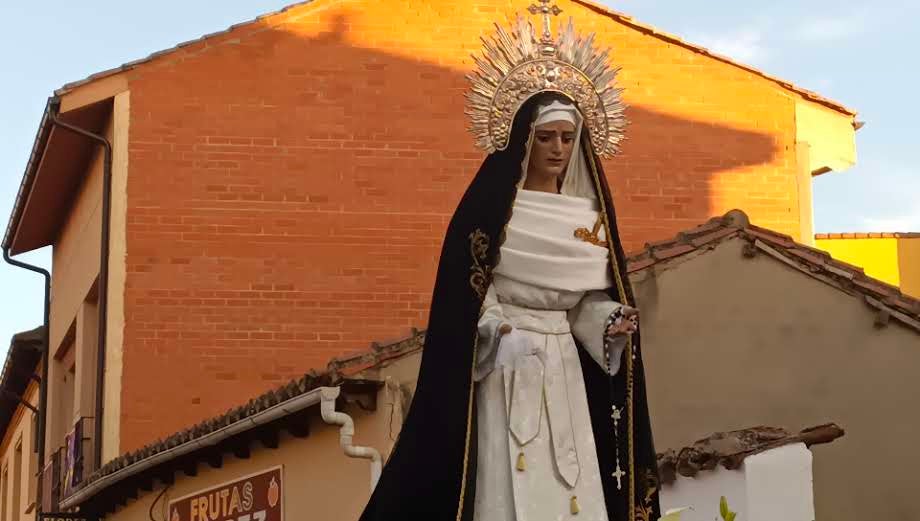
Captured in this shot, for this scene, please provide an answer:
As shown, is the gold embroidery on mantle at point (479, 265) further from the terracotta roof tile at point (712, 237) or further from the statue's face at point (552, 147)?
the terracotta roof tile at point (712, 237)

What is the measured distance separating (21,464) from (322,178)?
13052 millimetres

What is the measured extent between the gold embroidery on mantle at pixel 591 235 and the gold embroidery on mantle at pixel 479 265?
0.34 meters

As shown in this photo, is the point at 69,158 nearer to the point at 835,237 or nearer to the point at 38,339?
the point at 38,339

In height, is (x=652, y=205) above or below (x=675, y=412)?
above

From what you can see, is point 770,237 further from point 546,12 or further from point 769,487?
point 546,12

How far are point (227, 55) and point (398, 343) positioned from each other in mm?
6056

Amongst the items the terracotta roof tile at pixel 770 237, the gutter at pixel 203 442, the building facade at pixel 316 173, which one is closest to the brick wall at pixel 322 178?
the building facade at pixel 316 173

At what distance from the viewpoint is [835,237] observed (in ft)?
77.2

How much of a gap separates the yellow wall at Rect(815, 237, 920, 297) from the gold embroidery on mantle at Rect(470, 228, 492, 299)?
17.9 meters

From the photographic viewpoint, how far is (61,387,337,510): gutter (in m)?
11.7

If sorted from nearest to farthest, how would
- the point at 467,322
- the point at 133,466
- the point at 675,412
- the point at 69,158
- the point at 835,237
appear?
1. the point at 467,322
2. the point at 675,412
3. the point at 133,466
4. the point at 69,158
5. the point at 835,237

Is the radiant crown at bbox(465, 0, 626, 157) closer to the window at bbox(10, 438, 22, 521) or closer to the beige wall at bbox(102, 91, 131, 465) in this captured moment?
the beige wall at bbox(102, 91, 131, 465)

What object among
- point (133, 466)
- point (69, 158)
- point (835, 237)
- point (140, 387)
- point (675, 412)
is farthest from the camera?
point (835, 237)

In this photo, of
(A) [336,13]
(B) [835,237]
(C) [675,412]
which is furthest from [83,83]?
(B) [835,237]
